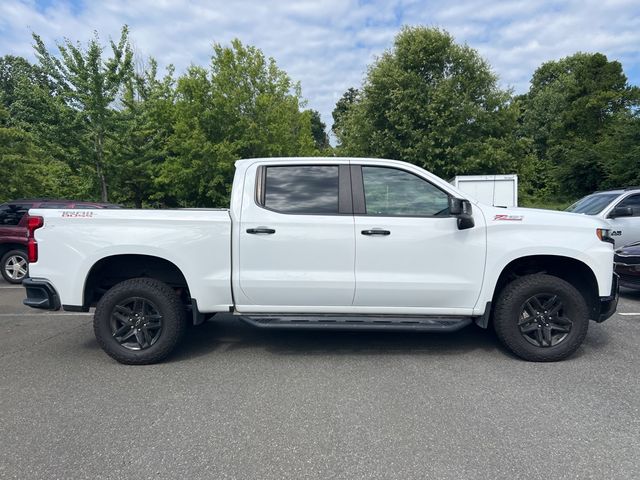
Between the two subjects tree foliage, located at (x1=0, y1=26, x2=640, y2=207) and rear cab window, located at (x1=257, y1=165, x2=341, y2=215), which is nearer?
rear cab window, located at (x1=257, y1=165, x2=341, y2=215)

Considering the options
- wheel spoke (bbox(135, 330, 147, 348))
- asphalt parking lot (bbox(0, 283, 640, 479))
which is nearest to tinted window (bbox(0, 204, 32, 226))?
asphalt parking lot (bbox(0, 283, 640, 479))

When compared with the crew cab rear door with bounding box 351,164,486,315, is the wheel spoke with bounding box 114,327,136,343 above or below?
below

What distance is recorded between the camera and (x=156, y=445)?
2949 millimetres

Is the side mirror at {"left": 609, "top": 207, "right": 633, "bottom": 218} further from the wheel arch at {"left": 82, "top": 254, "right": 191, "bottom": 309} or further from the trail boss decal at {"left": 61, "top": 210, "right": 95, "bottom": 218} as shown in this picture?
the trail boss decal at {"left": 61, "top": 210, "right": 95, "bottom": 218}

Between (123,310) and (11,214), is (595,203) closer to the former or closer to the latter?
(123,310)

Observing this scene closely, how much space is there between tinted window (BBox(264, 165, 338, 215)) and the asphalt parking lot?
153cm

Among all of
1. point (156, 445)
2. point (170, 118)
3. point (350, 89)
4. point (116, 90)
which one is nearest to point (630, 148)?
point (170, 118)

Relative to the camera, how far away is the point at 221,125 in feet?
64.3

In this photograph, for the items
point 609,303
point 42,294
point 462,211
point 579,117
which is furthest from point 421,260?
point 579,117

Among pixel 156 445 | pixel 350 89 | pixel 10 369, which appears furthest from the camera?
pixel 350 89

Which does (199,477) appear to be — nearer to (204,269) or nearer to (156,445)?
(156,445)

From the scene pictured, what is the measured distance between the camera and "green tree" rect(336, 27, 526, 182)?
21.6m

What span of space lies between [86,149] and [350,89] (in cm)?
5164

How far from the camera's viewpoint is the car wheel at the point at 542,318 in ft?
14.1
